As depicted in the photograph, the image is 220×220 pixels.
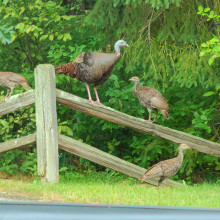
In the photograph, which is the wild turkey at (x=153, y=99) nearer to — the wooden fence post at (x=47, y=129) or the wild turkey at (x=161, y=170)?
the wild turkey at (x=161, y=170)

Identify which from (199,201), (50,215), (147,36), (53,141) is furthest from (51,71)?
(50,215)

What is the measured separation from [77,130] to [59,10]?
8.62 feet

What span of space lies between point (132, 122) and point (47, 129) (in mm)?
1332

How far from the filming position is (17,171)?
30.6 ft

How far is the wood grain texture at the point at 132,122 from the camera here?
21.8ft

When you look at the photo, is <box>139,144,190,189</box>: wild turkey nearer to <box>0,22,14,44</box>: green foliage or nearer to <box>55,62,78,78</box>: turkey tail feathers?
<box>55,62,78,78</box>: turkey tail feathers

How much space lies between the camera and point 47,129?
6.34 meters

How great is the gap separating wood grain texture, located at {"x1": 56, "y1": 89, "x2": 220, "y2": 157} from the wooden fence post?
22 centimetres

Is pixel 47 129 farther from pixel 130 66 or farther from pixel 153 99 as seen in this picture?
pixel 130 66

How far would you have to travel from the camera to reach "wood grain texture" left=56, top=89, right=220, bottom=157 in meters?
6.66

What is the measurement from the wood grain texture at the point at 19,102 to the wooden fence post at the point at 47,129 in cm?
17

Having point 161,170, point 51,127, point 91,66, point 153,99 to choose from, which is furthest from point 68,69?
point 161,170

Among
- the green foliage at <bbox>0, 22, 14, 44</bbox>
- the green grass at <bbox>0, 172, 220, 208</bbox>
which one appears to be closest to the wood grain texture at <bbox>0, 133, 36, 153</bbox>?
the green grass at <bbox>0, 172, 220, 208</bbox>

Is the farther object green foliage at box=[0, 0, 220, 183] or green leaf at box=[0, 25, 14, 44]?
green foliage at box=[0, 0, 220, 183]
